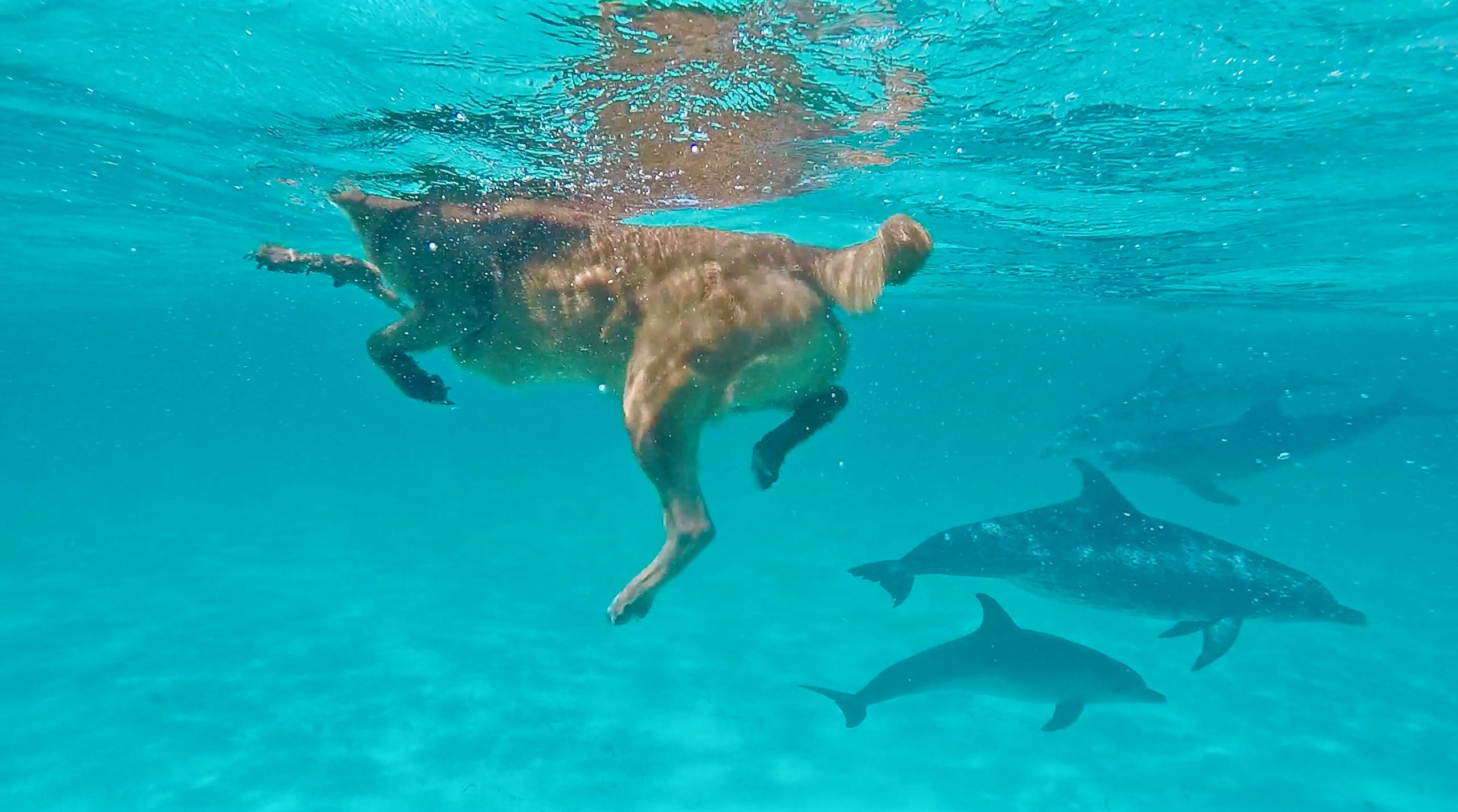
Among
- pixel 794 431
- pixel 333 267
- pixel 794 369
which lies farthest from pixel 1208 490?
pixel 333 267

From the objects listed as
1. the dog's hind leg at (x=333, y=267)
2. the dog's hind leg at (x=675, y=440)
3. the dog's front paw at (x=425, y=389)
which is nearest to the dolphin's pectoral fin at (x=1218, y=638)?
the dog's hind leg at (x=675, y=440)

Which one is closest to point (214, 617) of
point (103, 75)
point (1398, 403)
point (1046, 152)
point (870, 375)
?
point (103, 75)

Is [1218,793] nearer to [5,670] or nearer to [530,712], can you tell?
[530,712]

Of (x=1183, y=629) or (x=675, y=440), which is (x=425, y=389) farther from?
(x=1183, y=629)

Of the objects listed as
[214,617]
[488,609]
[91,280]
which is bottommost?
[488,609]

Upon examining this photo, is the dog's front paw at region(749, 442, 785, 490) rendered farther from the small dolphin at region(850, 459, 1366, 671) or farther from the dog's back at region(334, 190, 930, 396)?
the small dolphin at region(850, 459, 1366, 671)

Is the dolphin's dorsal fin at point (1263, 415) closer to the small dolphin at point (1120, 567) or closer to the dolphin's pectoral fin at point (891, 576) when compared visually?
the small dolphin at point (1120, 567)

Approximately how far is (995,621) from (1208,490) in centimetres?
917

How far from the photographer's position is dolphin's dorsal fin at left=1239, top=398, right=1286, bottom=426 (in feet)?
56.5

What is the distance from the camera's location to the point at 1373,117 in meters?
8.26

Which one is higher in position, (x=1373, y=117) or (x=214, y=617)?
(x=1373, y=117)

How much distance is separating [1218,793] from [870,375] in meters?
81.5

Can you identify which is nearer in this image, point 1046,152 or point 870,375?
point 1046,152

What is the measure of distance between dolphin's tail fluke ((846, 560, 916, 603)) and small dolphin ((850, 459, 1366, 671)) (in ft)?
0.92
